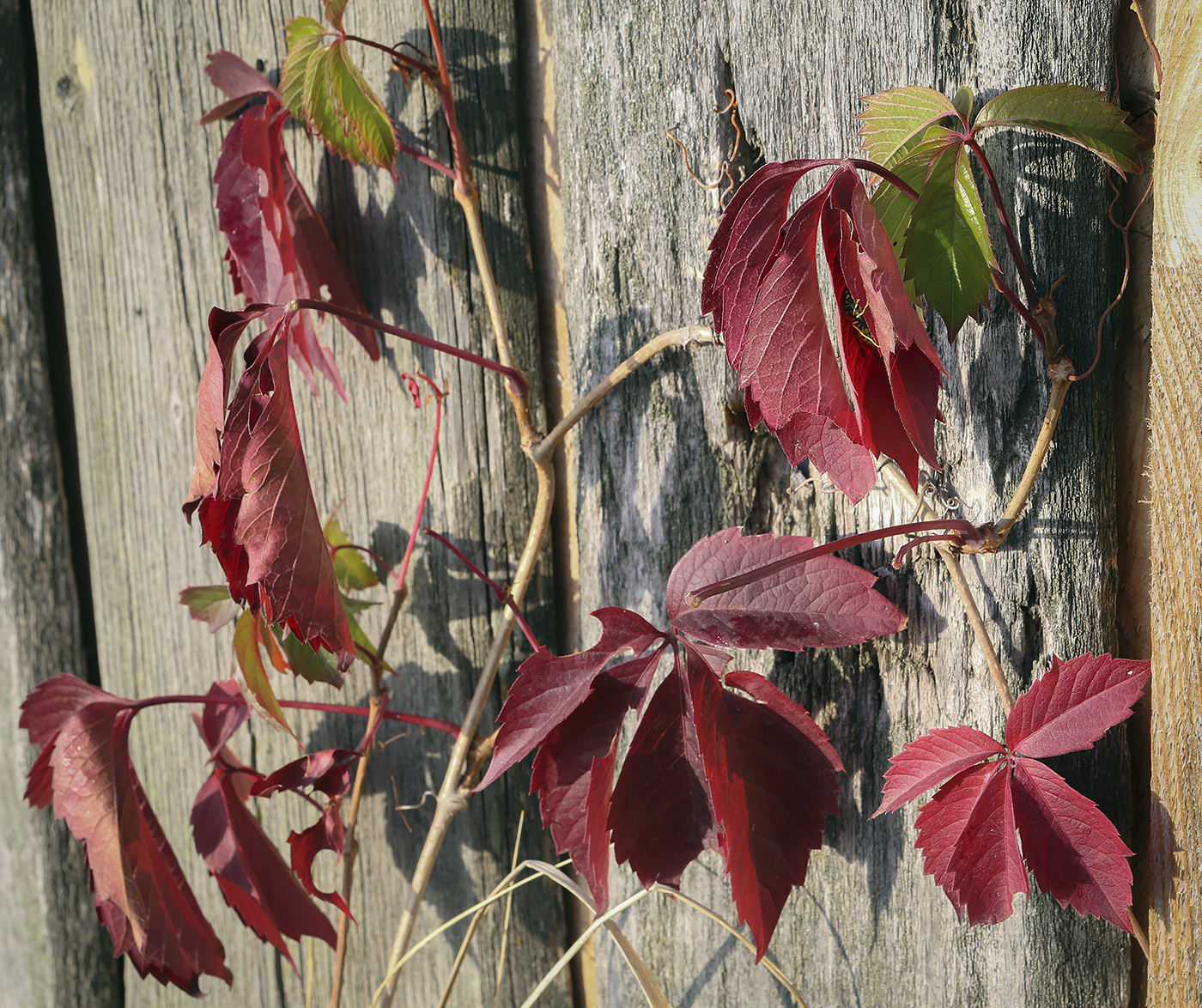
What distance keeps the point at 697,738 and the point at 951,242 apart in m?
0.38

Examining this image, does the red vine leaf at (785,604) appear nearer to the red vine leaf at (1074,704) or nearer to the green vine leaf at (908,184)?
the red vine leaf at (1074,704)

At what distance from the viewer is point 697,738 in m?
0.59

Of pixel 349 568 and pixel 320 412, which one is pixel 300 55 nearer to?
pixel 320 412

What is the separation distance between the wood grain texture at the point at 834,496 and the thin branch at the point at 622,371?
0.12ft

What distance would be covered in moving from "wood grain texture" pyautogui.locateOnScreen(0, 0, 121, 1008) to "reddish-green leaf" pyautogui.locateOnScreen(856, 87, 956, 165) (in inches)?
44.8

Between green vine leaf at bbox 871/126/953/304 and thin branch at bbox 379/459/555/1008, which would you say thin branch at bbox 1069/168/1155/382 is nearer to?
green vine leaf at bbox 871/126/953/304

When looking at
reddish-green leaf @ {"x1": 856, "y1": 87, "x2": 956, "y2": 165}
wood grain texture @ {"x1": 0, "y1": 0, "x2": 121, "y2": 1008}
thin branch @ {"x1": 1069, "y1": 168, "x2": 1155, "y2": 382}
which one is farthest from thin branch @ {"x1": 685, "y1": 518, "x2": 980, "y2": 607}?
wood grain texture @ {"x1": 0, "y1": 0, "x2": 121, "y2": 1008}

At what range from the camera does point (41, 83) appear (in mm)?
1146

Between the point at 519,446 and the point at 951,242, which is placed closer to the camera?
the point at 951,242

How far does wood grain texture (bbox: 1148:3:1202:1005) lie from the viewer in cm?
57

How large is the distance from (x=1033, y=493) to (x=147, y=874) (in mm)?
870

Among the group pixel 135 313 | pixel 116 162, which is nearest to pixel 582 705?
pixel 135 313

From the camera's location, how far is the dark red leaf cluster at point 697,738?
614 millimetres

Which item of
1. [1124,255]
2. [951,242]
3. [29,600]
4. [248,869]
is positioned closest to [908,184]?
[951,242]
